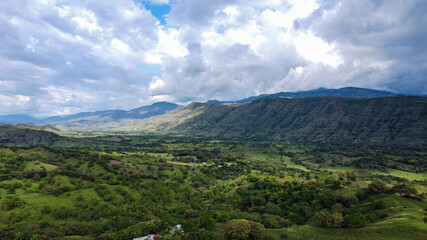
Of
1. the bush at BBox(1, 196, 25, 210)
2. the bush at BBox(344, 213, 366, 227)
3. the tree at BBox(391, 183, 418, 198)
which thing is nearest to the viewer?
the bush at BBox(344, 213, 366, 227)

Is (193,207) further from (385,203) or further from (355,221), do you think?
(385,203)

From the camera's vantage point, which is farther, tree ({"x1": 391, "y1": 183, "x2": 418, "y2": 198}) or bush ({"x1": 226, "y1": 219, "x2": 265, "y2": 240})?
tree ({"x1": 391, "y1": 183, "x2": 418, "y2": 198})

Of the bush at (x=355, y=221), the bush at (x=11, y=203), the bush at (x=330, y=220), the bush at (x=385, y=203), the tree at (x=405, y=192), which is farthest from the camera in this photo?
the bush at (x=11, y=203)

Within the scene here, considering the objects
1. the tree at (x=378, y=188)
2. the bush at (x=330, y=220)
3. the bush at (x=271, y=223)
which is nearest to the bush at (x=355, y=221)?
the bush at (x=330, y=220)

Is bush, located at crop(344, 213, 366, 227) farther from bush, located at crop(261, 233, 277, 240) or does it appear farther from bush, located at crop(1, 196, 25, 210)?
bush, located at crop(1, 196, 25, 210)

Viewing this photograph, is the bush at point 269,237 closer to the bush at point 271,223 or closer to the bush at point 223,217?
the bush at point 271,223

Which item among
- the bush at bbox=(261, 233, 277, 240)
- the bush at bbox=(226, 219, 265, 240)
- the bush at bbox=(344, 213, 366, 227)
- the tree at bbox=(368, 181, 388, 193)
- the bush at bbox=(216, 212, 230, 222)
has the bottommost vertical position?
the bush at bbox=(216, 212, 230, 222)

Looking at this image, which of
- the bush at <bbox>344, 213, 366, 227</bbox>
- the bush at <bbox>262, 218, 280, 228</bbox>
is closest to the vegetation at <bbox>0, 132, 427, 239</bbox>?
the bush at <bbox>344, 213, 366, 227</bbox>

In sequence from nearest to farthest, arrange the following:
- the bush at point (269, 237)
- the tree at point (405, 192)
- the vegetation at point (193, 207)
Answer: the bush at point (269, 237), the vegetation at point (193, 207), the tree at point (405, 192)

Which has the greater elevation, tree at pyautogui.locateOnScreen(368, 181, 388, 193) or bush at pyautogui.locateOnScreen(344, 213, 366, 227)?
tree at pyautogui.locateOnScreen(368, 181, 388, 193)

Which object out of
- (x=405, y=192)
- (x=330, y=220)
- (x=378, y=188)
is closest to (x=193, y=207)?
(x=330, y=220)

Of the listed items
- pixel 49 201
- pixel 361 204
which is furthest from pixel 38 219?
pixel 361 204
